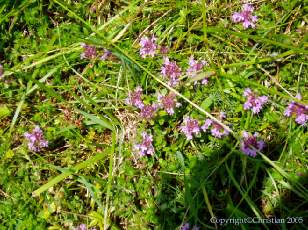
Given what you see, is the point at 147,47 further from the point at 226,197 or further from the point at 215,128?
the point at 226,197

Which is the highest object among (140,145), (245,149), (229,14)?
(229,14)

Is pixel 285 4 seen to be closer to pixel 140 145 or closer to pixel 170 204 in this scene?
pixel 140 145

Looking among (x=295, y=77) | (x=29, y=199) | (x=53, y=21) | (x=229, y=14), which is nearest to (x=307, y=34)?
(x=295, y=77)

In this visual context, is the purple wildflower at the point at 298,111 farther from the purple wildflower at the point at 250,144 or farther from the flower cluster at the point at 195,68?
the flower cluster at the point at 195,68

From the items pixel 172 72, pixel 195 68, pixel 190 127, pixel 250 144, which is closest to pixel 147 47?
pixel 172 72

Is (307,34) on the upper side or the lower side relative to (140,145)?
upper

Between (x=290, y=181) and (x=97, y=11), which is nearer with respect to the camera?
(x=290, y=181)
